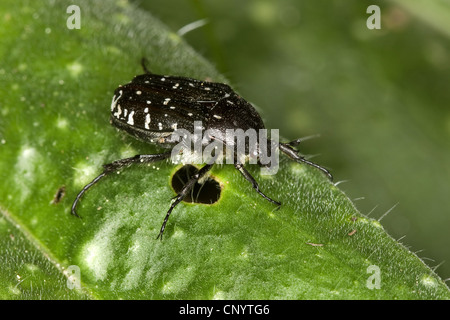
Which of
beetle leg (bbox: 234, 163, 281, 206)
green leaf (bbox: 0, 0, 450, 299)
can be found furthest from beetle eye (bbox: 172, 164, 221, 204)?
beetle leg (bbox: 234, 163, 281, 206)

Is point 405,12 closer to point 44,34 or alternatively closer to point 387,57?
point 387,57

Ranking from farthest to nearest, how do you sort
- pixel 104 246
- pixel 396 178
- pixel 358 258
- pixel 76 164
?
pixel 396 178 < pixel 76 164 < pixel 104 246 < pixel 358 258

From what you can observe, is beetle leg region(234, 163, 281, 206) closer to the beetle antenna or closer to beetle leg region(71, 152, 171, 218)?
the beetle antenna

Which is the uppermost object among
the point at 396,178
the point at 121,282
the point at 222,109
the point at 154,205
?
the point at 222,109

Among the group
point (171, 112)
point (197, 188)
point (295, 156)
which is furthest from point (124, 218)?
point (295, 156)

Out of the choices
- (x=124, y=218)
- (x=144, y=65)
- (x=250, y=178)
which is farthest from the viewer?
(x=144, y=65)

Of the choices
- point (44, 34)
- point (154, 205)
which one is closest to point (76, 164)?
point (154, 205)

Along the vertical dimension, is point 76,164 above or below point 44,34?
below

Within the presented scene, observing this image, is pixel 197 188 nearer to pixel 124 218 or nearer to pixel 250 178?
pixel 250 178
